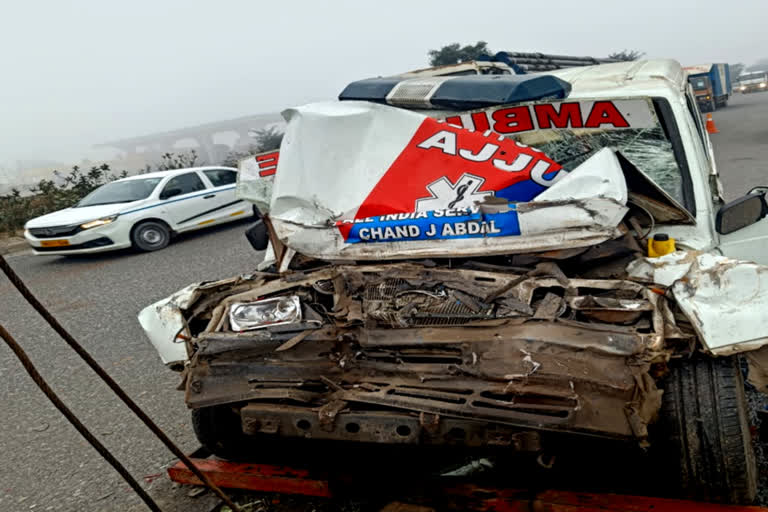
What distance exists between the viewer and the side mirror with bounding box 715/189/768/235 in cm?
264

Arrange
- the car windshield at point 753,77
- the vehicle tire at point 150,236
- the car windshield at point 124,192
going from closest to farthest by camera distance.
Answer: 1. the vehicle tire at point 150,236
2. the car windshield at point 124,192
3. the car windshield at point 753,77

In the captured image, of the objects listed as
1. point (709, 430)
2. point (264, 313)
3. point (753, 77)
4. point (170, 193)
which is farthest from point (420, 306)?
point (753, 77)

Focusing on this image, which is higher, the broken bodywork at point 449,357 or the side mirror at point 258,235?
the side mirror at point 258,235

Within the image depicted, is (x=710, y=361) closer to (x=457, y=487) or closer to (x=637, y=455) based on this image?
(x=637, y=455)

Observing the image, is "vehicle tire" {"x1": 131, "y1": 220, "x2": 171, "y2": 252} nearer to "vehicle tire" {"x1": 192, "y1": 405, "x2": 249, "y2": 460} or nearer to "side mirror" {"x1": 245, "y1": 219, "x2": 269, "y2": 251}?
"side mirror" {"x1": 245, "y1": 219, "x2": 269, "y2": 251}

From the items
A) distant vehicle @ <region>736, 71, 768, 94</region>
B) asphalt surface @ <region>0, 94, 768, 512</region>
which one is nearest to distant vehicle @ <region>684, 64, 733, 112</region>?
distant vehicle @ <region>736, 71, 768, 94</region>

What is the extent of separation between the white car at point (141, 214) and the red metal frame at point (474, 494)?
6128mm

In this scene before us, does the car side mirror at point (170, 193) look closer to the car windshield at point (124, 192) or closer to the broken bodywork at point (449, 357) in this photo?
the car windshield at point (124, 192)

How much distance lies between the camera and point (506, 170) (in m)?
2.73

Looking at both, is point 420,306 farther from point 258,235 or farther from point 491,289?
point 258,235

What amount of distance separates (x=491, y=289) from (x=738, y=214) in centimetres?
126

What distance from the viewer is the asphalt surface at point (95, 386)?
10.1 ft

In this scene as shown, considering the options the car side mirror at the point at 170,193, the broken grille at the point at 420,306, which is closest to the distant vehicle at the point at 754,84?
the car side mirror at the point at 170,193

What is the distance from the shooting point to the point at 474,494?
2.44 m
